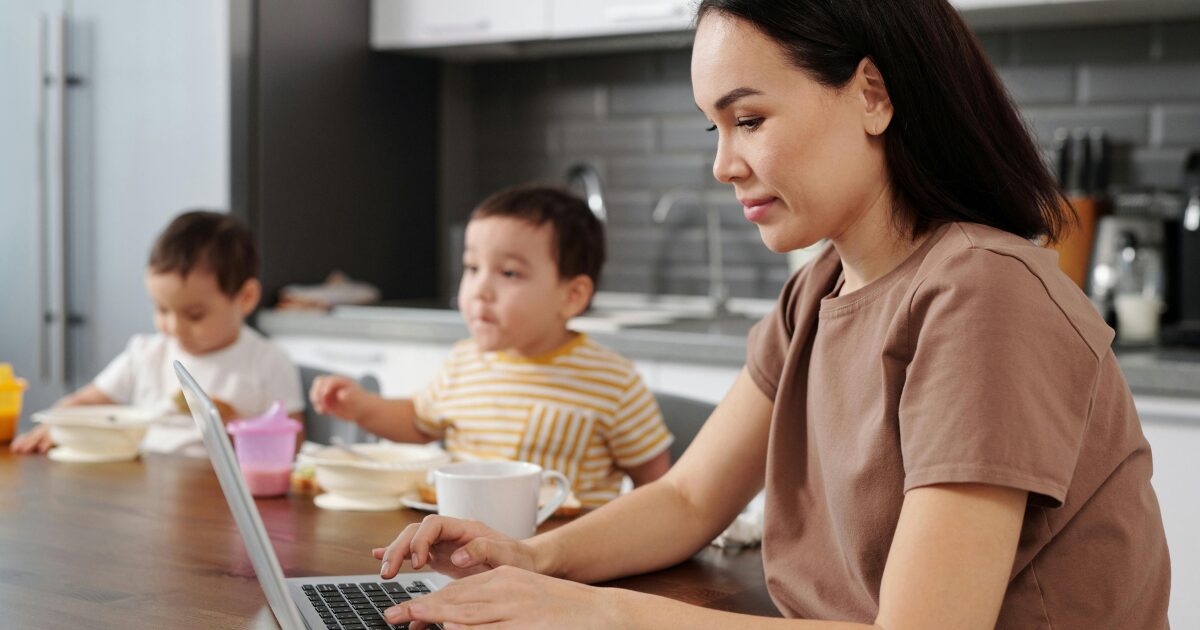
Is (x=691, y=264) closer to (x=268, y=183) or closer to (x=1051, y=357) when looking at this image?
(x=268, y=183)

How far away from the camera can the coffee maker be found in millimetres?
2520

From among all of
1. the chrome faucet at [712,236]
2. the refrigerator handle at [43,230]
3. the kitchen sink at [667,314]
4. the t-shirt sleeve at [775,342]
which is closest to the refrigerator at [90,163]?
the refrigerator handle at [43,230]

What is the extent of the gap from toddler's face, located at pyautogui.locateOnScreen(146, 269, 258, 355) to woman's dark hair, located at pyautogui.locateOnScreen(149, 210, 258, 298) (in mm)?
12

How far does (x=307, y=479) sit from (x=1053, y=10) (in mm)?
1883

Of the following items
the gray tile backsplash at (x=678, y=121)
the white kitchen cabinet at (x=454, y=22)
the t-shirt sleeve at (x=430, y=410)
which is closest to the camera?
the t-shirt sleeve at (x=430, y=410)

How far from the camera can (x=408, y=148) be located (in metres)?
3.76

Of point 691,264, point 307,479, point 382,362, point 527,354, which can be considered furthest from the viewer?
point 691,264

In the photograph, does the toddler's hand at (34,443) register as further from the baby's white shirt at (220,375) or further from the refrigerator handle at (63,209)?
the refrigerator handle at (63,209)

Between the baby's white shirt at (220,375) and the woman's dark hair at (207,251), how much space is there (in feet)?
0.40

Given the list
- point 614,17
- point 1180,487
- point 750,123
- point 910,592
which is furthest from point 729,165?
point 614,17

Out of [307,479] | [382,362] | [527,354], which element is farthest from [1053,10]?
[307,479]

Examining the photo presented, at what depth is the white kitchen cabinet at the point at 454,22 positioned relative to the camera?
3254mm

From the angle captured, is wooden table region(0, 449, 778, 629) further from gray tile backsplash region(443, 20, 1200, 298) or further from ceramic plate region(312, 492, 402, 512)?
gray tile backsplash region(443, 20, 1200, 298)

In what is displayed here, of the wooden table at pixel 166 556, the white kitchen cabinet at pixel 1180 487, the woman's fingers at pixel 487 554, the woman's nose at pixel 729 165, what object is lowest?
the white kitchen cabinet at pixel 1180 487
